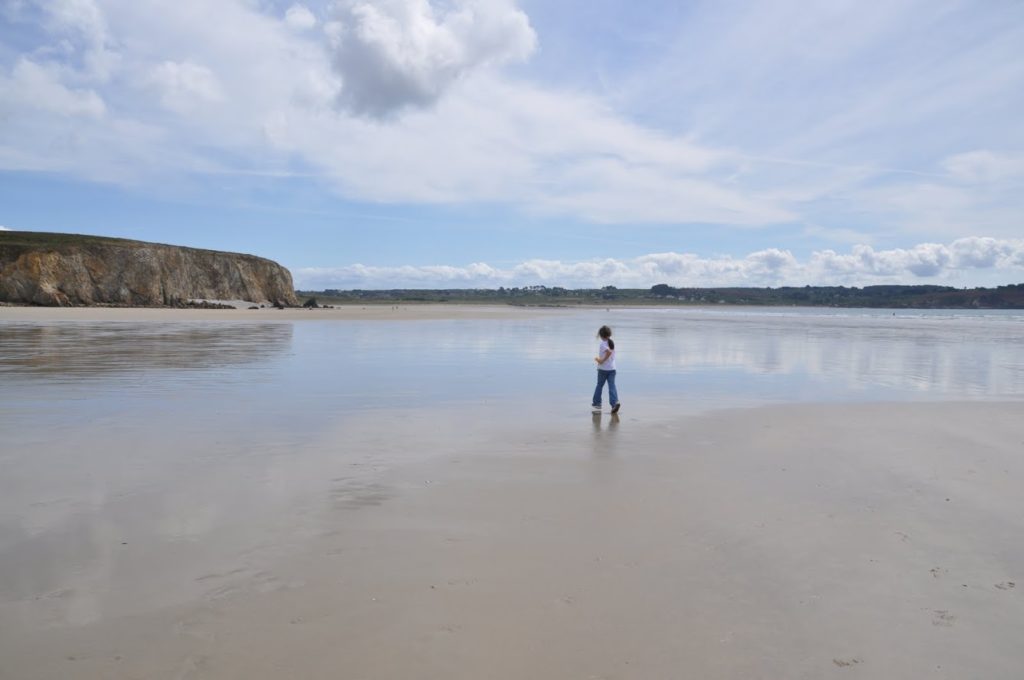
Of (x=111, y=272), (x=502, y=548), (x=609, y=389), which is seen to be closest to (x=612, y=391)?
(x=609, y=389)

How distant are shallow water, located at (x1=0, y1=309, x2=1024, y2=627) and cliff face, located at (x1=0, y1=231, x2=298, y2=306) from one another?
3441cm

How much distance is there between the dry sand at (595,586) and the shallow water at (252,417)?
21 cm

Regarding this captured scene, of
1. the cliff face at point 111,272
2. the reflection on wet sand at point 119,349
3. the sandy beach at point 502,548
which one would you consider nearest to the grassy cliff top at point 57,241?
the cliff face at point 111,272

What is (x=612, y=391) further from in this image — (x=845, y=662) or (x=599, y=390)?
(x=845, y=662)

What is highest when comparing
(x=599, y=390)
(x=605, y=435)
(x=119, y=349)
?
(x=599, y=390)

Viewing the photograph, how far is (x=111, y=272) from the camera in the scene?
57188 mm

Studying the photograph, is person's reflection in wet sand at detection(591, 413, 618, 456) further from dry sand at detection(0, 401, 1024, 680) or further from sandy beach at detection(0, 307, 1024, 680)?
dry sand at detection(0, 401, 1024, 680)

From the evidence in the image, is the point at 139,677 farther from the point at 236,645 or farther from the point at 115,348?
the point at 115,348

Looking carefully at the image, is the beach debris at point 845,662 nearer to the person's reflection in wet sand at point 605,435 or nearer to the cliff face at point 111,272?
the person's reflection in wet sand at point 605,435

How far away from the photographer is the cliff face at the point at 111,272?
51.6m

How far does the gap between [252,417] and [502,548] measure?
630cm

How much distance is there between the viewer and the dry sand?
3.57 metres

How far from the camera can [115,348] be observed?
2056 centimetres

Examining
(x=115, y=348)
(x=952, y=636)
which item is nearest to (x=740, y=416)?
(x=952, y=636)
